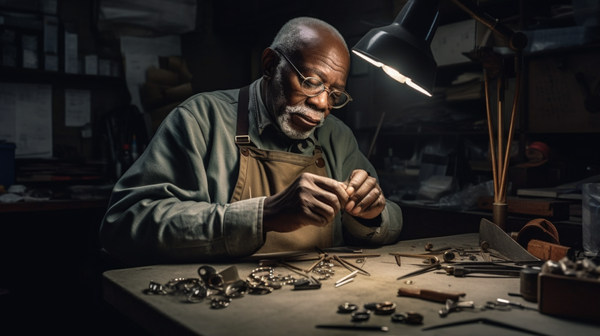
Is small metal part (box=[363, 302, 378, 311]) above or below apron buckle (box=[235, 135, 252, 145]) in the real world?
below

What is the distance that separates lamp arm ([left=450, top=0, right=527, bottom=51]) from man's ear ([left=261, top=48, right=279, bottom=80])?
2.41ft

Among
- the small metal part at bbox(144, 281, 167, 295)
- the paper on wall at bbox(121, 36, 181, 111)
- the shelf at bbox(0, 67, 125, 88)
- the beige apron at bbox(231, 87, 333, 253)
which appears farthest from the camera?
the paper on wall at bbox(121, 36, 181, 111)

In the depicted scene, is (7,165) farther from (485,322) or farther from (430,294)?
(485,322)

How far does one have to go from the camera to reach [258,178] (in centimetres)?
199

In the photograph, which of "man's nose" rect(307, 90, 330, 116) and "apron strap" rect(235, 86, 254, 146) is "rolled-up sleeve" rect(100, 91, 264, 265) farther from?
"man's nose" rect(307, 90, 330, 116)

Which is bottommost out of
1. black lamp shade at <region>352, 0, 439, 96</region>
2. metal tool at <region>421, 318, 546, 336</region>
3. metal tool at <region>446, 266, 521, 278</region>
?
metal tool at <region>421, 318, 546, 336</region>

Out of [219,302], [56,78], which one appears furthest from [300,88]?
[56,78]

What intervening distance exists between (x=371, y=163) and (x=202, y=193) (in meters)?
2.88

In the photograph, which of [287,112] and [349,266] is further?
[287,112]

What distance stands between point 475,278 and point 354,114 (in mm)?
A: 3836

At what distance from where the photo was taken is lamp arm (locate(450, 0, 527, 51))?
1.81 meters

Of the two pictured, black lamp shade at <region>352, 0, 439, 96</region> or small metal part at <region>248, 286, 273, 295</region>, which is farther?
black lamp shade at <region>352, 0, 439, 96</region>

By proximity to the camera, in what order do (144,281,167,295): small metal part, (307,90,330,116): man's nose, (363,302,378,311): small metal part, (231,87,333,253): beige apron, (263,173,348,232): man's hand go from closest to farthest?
(363,302,378,311): small metal part, (144,281,167,295): small metal part, (263,173,348,232): man's hand, (231,87,333,253): beige apron, (307,90,330,116): man's nose

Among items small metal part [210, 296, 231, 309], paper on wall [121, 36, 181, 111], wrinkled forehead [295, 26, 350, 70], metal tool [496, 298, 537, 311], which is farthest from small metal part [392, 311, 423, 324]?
paper on wall [121, 36, 181, 111]
